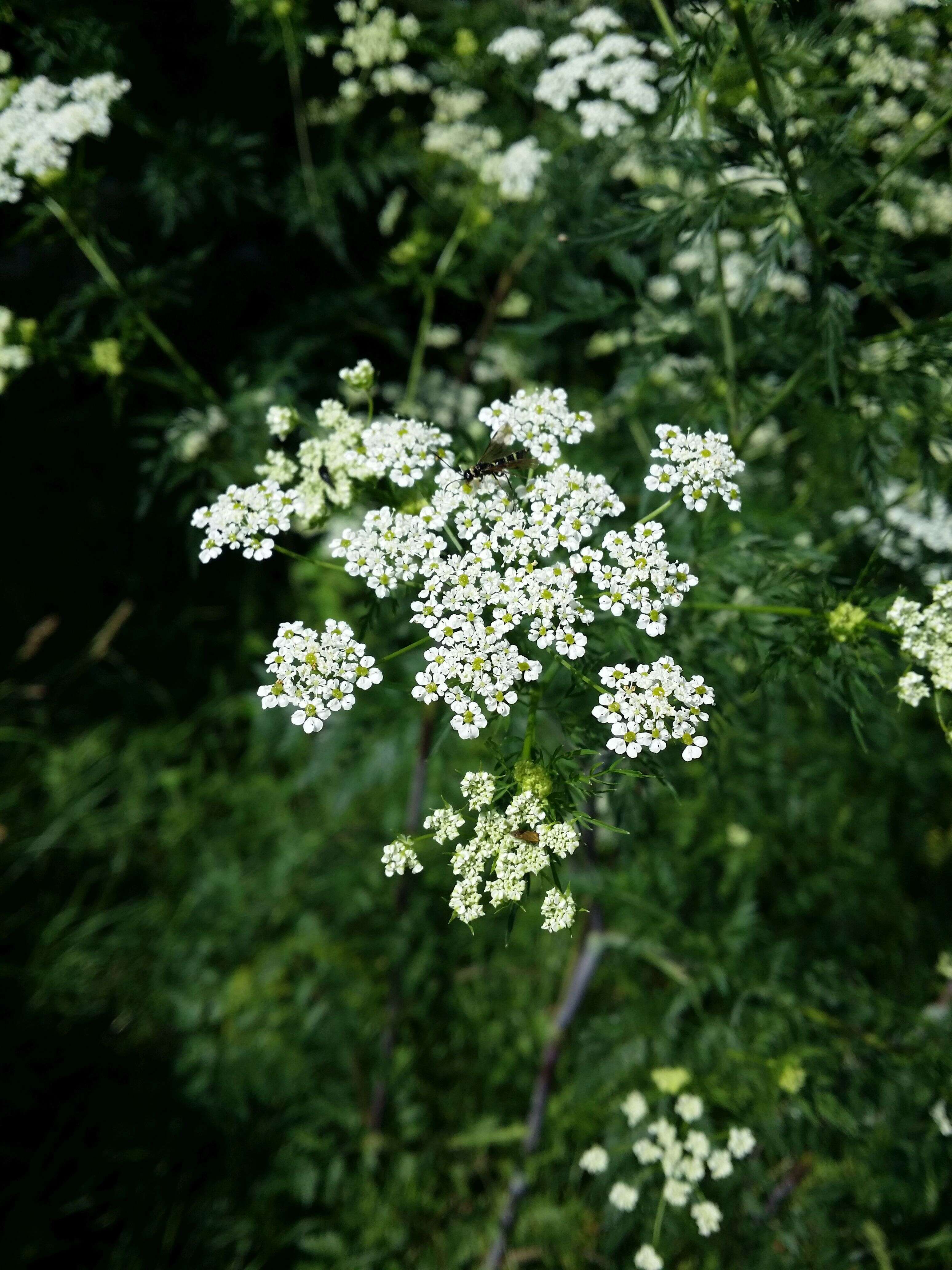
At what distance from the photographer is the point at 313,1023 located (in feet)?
14.7

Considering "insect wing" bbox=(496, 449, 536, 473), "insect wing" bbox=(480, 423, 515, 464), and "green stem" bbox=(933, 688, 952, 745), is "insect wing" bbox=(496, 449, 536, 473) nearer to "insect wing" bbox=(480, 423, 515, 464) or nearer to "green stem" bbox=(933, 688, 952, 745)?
"insect wing" bbox=(480, 423, 515, 464)

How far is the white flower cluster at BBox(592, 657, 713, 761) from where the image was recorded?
2.06 m

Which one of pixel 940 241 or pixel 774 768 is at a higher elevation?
pixel 940 241

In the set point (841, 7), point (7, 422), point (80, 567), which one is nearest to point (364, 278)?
point (7, 422)

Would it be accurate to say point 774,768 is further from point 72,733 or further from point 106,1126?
point 72,733

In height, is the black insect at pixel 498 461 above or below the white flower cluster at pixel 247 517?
below

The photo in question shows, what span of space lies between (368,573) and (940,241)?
14.2 ft

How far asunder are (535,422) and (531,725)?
0.92 m

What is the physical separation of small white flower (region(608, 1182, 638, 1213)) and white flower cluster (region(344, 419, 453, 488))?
2707mm

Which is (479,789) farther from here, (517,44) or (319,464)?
(517,44)

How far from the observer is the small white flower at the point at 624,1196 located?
2941 mm

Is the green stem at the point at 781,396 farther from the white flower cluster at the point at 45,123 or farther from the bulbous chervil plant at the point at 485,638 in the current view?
the white flower cluster at the point at 45,123

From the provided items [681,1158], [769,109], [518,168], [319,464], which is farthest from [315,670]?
[518,168]

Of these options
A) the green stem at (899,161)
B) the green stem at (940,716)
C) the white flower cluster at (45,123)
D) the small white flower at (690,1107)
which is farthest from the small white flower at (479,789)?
the white flower cluster at (45,123)
